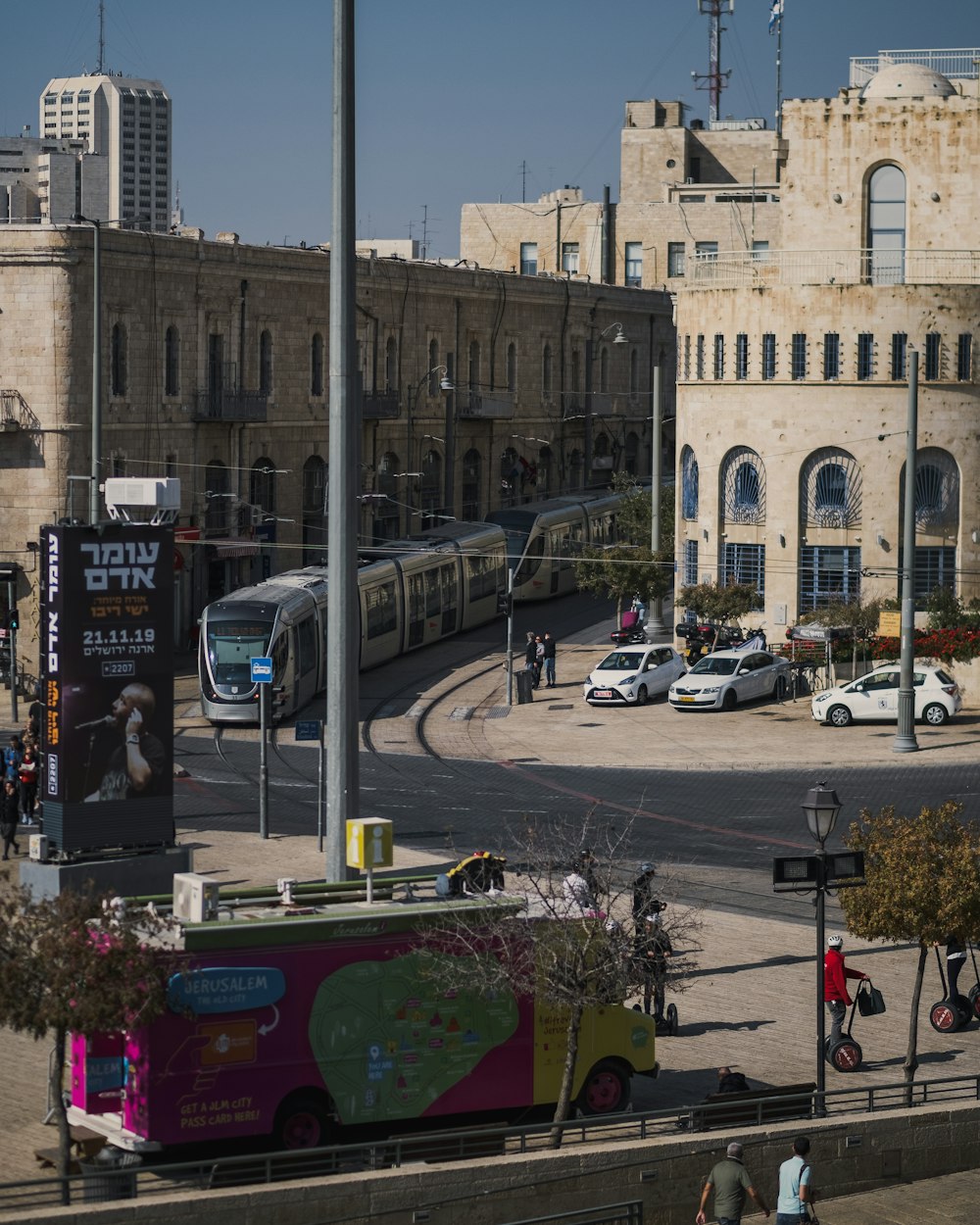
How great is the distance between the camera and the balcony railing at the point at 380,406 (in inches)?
2628

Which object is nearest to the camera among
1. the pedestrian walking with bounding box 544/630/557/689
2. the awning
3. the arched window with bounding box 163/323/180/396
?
the pedestrian walking with bounding box 544/630/557/689

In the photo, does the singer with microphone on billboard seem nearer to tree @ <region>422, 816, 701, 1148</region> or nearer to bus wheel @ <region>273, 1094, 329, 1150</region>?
tree @ <region>422, 816, 701, 1148</region>

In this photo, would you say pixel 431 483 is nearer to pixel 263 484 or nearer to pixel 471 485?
pixel 471 485

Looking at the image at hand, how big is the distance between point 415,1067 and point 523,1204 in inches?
61.6

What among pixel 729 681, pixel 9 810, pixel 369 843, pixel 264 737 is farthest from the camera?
pixel 729 681

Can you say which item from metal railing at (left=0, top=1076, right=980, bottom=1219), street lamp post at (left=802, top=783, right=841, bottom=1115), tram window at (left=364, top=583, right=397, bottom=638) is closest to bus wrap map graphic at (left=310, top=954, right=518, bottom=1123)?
metal railing at (left=0, top=1076, right=980, bottom=1219)

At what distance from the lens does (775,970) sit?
78.8 feet

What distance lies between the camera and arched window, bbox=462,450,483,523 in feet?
250

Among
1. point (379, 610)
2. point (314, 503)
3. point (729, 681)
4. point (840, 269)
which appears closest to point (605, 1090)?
point (729, 681)

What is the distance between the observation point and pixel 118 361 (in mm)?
54594

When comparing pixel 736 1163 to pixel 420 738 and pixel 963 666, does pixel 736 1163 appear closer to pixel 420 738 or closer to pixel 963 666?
pixel 420 738

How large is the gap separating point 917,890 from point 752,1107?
3.09m

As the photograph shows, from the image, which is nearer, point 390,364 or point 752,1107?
point 752,1107

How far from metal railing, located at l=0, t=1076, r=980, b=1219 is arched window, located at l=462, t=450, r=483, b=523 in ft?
188
